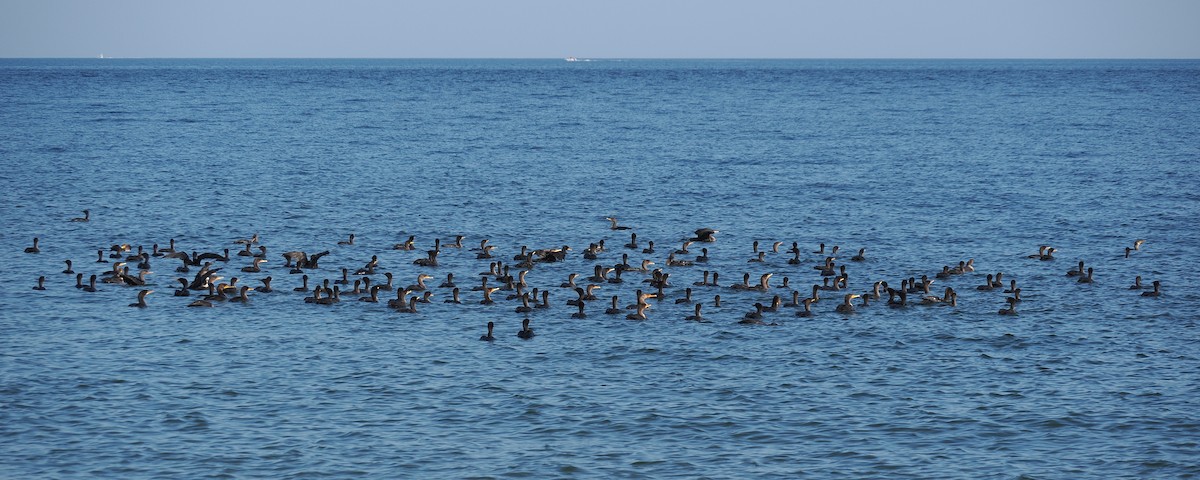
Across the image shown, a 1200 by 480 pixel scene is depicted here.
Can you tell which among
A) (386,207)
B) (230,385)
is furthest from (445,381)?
(386,207)

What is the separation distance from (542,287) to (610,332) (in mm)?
6132

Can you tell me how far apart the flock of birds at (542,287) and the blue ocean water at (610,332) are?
360 millimetres

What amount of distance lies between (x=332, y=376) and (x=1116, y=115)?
104 metres

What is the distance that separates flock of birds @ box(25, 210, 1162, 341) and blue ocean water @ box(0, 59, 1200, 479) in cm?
36

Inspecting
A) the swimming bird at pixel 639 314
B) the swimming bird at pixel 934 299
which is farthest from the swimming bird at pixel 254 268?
the swimming bird at pixel 934 299

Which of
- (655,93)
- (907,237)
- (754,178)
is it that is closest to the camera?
(907,237)

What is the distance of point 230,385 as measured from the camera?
2867 cm

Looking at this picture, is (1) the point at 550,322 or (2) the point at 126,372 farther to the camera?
(1) the point at 550,322

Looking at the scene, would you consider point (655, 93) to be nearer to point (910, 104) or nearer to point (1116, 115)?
point (910, 104)

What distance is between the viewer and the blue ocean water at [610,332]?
24828 mm

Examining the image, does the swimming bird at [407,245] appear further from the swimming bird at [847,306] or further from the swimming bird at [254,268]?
the swimming bird at [847,306]

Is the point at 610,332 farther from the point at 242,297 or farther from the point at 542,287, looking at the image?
the point at 242,297

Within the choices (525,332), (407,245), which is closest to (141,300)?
(525,332)

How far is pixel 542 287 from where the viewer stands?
130ft
